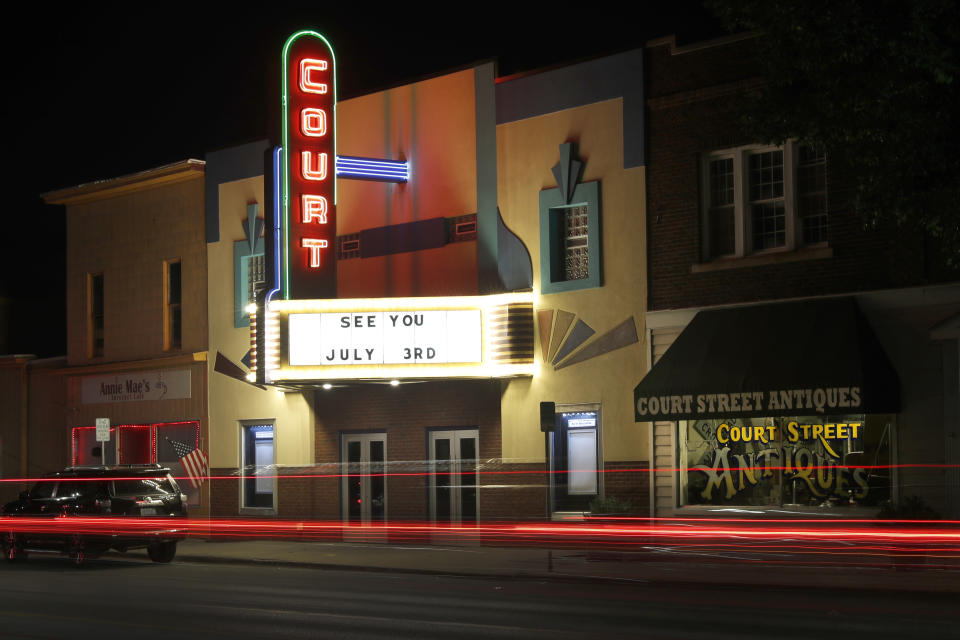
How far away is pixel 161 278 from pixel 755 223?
17414 mm

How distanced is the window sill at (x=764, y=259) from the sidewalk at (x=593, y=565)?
5.29 meters

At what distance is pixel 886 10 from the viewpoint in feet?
52.7

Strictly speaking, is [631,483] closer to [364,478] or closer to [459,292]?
[459,292]

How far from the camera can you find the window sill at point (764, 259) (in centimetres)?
2223

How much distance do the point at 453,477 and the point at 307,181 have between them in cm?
730

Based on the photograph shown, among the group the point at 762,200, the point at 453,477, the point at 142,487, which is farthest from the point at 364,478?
the point at 762,200

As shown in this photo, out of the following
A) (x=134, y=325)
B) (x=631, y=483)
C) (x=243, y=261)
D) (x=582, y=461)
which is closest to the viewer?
(x=631, y=483)

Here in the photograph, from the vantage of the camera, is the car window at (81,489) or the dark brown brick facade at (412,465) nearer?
the car window at (81,489)

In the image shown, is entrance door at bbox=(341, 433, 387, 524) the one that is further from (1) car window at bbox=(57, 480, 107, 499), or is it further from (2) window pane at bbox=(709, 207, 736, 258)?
(2) window pane at bbox=(709, 207, 736, 258)

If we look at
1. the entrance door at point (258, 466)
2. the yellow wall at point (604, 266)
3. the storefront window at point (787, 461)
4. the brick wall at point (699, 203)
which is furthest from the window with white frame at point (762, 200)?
the entrance door at point (258, 466)

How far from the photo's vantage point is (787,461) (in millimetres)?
22578

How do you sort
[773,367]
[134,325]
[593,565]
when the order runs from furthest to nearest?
[134,325]
[773,367]
[593,565]

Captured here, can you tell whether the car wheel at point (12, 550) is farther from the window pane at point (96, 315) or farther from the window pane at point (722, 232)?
the window pane at point (722, 232)

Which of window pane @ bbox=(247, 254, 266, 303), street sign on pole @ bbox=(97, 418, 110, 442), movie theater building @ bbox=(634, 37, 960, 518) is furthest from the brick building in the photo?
movie theater building @ bbox=(634, 37, 960, 518)
